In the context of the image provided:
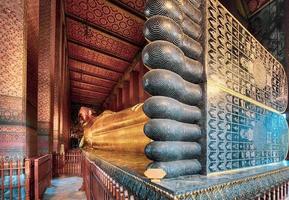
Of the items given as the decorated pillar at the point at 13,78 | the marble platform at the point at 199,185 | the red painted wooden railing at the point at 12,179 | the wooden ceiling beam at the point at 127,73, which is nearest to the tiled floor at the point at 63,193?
the red painted wooden railing at the point at 12,179

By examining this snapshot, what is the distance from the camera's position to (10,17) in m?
3.97

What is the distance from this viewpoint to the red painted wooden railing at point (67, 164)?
8.12m

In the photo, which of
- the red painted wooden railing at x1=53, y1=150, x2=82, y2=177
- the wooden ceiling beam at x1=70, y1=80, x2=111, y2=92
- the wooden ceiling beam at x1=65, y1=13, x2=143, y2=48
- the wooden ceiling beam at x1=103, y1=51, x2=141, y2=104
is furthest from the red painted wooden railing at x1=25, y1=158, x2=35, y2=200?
the wooden ceiling beam at x1=70, y1=80, x2=111, y2=92

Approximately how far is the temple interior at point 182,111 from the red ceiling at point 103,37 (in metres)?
1.94

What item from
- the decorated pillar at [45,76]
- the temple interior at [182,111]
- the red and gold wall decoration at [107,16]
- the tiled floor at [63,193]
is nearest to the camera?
the temple interior at [182,111]

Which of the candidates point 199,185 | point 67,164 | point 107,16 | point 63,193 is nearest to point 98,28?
point 107,16

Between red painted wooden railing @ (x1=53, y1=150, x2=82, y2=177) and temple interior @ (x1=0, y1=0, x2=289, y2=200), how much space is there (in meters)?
1.63

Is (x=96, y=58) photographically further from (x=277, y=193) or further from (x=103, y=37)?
(x=277, y=193)

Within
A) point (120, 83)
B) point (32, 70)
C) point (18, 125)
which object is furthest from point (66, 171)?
point (120, 83)

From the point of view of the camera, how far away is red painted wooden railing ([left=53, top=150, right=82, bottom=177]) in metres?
8.12

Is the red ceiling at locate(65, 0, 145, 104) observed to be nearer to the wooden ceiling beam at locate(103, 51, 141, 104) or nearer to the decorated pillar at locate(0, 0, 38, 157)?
the wooden ceiling beam at locate(103, 51, 141, 104)

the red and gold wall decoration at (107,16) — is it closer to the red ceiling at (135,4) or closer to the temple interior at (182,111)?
the red ceiling at (135,4)

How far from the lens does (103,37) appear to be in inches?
377

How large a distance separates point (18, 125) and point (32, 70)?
3.32 metres
